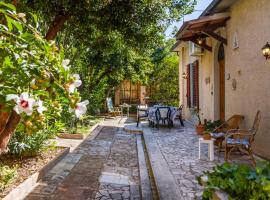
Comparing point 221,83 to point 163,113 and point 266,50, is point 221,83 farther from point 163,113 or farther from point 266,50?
point 266,50

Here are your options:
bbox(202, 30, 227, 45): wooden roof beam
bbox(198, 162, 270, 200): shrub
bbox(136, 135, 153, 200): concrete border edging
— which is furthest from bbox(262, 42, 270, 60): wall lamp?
bbox(198, 162, 270, 200): shrub

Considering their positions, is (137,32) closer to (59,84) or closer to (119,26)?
(119,26)

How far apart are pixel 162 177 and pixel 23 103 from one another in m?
4.16

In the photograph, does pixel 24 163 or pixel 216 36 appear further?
pixel 216 36

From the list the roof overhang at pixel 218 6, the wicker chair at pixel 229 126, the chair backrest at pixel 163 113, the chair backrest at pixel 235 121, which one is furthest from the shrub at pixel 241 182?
the chair backrest at pixel 163 113

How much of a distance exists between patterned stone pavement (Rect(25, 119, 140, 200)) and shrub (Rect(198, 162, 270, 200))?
2.11 m

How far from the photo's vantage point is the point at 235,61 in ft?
26.7

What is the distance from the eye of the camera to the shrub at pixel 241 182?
2.42 meters

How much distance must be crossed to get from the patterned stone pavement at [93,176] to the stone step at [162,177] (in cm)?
35

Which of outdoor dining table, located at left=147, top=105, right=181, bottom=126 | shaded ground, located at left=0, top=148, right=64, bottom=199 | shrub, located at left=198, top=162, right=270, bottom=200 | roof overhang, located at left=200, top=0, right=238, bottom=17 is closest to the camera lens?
shrub, located at left=198, top=162, right=270, bottom=200

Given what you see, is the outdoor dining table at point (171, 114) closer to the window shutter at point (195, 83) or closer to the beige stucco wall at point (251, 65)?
the window shutter at point (195, 83)

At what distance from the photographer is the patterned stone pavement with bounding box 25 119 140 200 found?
15.5 feet

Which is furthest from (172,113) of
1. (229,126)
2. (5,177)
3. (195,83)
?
(5,177)

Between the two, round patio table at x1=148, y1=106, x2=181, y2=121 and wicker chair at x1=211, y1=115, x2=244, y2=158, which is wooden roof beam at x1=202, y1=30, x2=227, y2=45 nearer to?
wicker chair at x1=211, y1=115, x2=244, y2=158
